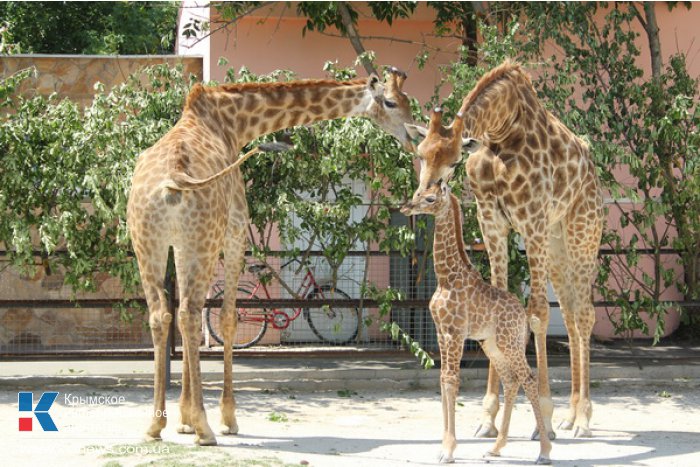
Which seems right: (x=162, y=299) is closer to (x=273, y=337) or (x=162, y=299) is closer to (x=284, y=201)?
(x=284, y=201)

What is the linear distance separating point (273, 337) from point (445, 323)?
4.63 metres

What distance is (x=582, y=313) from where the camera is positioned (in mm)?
8250

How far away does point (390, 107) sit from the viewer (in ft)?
26.7

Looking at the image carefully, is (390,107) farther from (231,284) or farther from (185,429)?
(185,429)

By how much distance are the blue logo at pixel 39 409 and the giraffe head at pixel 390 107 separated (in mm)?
3609

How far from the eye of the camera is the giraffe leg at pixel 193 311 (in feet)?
22.7

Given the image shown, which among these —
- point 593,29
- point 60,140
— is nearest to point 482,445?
point 60,140

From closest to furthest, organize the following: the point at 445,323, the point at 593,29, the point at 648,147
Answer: the point at 445,323
the point at 648,147
the point at 593,29

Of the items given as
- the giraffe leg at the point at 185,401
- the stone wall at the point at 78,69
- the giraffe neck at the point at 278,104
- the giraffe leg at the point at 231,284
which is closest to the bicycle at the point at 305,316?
the giraffe leg at the point at 231,284

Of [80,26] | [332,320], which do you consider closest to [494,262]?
[332,320]

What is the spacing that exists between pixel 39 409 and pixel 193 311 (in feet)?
8.22

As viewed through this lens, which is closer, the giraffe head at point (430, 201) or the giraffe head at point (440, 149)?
the giraffe head at point (430, 201)

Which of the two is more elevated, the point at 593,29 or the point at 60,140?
the point at 593,29

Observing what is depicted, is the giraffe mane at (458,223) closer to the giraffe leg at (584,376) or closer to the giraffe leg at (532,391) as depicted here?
the giraffe leg at (532,391)
